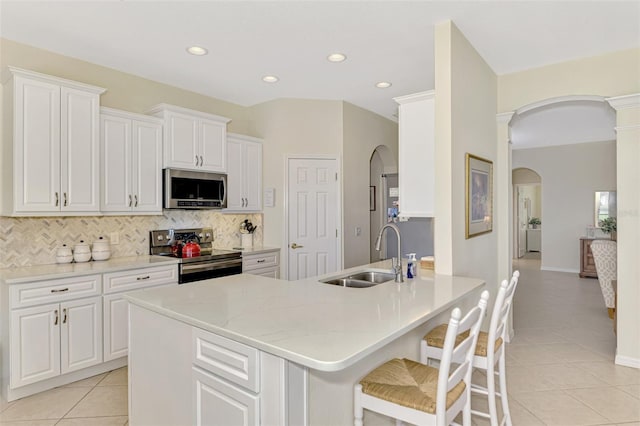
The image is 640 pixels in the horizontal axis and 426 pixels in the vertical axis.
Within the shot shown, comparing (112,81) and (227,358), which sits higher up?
(112,81)

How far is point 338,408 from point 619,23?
11.2 feet

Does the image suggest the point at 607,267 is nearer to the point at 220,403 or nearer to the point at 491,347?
the point at 491,347

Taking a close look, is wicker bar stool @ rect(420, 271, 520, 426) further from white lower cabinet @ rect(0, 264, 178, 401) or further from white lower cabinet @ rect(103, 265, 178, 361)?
white lower cabinet @ rect(103, 265, 178, 361)

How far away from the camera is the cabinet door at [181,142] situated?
12.5 ft

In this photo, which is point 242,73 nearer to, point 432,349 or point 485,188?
point 485,188

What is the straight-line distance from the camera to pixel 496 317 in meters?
1.89

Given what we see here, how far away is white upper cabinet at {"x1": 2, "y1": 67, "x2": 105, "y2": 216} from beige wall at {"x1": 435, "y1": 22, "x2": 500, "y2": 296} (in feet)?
9.67

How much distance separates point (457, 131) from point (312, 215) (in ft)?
7.88

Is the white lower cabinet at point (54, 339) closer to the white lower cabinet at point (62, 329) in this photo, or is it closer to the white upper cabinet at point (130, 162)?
the white lower cabinet at point (62, 329)


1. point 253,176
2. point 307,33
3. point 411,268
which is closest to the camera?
point 411,268

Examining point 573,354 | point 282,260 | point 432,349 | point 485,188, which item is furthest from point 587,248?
point 432,349

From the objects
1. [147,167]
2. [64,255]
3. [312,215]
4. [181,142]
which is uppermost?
[181,142]

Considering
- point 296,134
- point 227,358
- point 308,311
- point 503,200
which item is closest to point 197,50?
point 296,134

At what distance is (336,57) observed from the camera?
11.2 ft
